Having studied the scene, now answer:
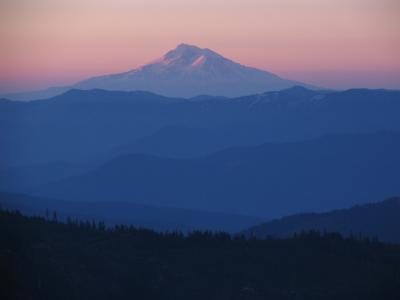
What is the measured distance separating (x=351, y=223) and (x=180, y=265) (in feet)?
208

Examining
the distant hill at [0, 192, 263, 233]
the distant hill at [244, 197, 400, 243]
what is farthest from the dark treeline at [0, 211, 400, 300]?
the distant hill at [0, 192, 263, 233]

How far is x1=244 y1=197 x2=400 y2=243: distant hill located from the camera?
12328 cm

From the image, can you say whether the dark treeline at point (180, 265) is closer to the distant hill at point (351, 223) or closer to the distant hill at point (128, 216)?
the distant hill at point (351, 223)

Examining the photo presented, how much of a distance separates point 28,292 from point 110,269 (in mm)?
9622

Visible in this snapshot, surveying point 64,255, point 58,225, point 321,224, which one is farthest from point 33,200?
point 64,255

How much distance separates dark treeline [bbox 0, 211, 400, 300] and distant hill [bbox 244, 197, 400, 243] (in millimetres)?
42946

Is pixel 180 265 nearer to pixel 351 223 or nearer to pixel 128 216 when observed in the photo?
pixel 351 223

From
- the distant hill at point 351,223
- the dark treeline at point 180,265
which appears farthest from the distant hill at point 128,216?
the dark treeline at point 180,265

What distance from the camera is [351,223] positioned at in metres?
130

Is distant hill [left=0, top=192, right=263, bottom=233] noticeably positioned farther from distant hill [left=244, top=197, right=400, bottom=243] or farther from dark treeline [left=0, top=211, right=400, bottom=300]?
dark treeline [left=0, top=211, right=400, bottom=300]

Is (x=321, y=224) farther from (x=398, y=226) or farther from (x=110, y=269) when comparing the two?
(x=110, y=269)

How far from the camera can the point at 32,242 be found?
69312 mm

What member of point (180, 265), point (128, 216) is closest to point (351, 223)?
point (180, 265)

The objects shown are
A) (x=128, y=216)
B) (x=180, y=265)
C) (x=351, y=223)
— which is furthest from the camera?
(x=128, y=216)
